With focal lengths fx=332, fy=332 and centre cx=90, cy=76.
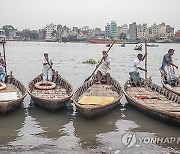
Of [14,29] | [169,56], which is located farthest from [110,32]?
[169,56]

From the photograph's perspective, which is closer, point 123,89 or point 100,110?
point 100,110

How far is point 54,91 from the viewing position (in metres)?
12.4

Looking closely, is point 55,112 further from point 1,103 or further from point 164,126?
point 164,126

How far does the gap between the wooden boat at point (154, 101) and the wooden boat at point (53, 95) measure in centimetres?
225

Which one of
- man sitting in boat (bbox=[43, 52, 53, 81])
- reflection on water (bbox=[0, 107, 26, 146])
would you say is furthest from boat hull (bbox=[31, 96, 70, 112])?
man sitting in boat (bbox=[43, 52, 53, 81])

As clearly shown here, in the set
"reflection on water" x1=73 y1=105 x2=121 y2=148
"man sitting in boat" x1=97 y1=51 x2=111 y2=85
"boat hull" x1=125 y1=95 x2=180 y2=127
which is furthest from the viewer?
"man sitting in boat" x1=97 y1=51 x2=111 y2=85

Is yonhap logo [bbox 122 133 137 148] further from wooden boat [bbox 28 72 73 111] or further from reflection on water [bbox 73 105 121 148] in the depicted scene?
wooden boat [bbox 28 72 73 111]

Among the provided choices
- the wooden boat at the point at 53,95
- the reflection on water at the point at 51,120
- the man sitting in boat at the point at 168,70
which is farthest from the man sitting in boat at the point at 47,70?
the man sitting in boat at the point at 168,70

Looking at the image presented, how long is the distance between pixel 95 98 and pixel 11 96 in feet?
9.44

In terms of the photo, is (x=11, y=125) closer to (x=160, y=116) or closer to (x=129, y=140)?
(x=129, y=140)

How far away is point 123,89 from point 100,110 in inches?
116

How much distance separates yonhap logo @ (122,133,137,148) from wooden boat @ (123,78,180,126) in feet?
3.59

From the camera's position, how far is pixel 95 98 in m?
11.2

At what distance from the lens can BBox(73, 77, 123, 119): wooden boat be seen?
984cm
